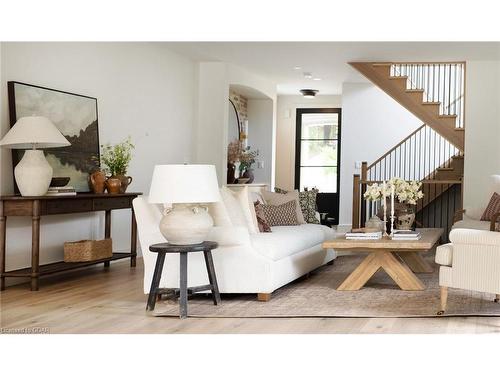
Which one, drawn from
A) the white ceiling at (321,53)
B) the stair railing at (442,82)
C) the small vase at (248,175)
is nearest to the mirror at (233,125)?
the small vase at (248,175)

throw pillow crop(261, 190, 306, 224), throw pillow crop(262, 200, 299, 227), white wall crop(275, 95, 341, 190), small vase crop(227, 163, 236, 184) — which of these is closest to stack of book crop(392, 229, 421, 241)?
throw pillow crop(262, 200, 299, 227)

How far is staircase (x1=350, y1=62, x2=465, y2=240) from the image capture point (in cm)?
991

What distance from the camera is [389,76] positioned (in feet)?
32.5

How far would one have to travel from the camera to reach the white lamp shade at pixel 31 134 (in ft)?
19.1

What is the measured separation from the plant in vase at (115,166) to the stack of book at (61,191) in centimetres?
77

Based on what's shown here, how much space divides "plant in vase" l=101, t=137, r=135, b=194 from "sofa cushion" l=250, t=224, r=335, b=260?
173cm

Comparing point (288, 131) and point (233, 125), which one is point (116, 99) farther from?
point (288, 131)

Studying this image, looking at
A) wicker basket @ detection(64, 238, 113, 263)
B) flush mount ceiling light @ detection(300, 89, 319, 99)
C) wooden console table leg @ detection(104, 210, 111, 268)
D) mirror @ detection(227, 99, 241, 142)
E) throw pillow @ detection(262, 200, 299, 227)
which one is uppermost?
flush mount ceiling light @ detection(300, 89, 319, 99)

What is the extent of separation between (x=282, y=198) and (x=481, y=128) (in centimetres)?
362

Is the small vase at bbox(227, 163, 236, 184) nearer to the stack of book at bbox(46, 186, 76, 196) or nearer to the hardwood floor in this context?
the stack of book at bbox(46, 186, 76, 196)
